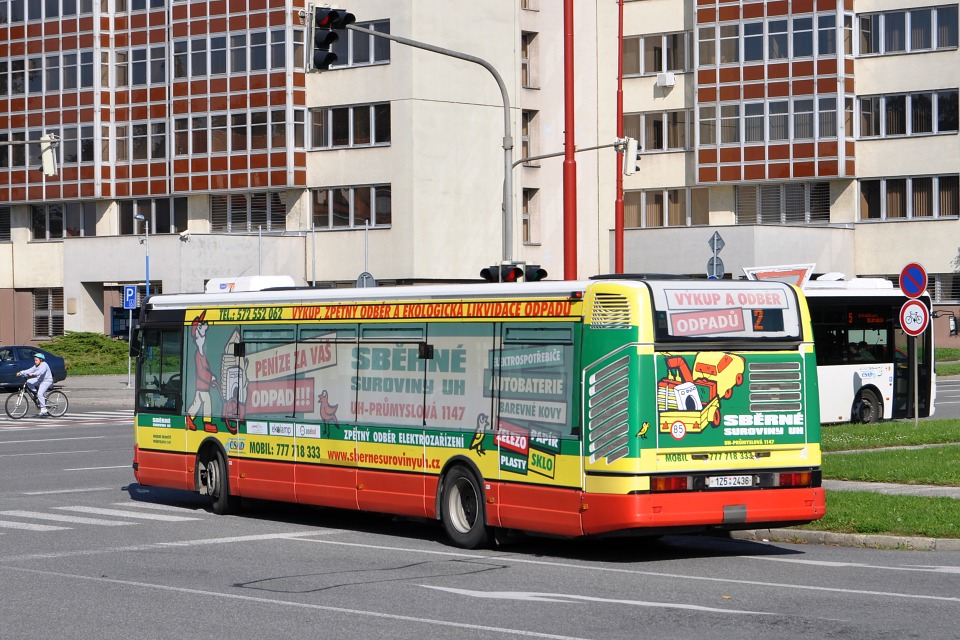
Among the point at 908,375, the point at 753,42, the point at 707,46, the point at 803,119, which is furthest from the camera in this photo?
the point at 707,46

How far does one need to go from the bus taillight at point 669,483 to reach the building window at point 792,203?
45913mm

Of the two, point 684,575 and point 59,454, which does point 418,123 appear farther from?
point 684,575

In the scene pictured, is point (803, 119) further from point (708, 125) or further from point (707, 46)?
Result: point (707, 46)

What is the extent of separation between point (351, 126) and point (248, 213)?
557 cm

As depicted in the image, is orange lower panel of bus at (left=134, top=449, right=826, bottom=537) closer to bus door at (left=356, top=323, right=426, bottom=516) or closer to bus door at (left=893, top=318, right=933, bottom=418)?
bus door at (left=356, top=323, right=426, bottom=516)

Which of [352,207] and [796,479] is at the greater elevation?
[352,207]

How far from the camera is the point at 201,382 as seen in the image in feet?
62.9

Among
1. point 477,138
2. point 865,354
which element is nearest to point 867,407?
point 865,354

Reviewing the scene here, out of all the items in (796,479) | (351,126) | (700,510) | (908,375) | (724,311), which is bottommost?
(700,510)

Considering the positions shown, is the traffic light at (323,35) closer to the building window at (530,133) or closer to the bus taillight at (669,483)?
the bus taillight at (669,483)

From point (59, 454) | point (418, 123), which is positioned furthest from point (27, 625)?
point (418, 123)

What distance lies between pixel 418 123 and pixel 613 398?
41662 mm

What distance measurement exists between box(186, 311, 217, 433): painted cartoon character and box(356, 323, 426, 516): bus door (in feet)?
9.80

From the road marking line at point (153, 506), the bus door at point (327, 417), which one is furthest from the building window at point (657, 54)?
the bus door at point (327, 417)
